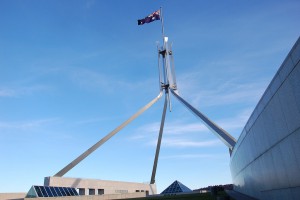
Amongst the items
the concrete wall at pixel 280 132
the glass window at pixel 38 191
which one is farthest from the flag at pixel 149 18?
the concrete wall at pixel 280 132

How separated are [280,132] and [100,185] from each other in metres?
41.0

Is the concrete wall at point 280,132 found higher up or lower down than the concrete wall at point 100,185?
lower down

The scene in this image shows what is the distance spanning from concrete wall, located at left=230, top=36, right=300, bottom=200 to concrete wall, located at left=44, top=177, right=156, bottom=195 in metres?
28.5

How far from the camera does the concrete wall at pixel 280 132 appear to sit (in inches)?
358

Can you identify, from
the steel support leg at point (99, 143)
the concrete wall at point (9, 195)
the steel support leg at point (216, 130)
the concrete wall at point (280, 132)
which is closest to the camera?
the concrete wall at point (280, 132)

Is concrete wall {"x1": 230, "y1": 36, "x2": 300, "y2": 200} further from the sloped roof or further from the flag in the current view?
the flag

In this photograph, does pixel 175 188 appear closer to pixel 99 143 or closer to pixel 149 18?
pixel 99 143

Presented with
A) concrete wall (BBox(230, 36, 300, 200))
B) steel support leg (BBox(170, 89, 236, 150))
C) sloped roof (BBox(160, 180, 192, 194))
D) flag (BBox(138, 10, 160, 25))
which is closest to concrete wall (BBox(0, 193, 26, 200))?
sloped roof (BBox(160, 180, 192, 194))

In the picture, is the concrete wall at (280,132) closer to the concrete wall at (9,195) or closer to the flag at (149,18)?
the concrete wall at (9,195)

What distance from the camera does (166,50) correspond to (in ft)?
227

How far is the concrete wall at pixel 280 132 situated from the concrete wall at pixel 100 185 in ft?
93.7

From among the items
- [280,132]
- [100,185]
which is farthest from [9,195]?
[280,132]

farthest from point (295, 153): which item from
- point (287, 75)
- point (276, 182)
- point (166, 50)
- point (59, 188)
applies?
point (166, 50)

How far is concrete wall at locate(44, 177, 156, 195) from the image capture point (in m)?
37.6
